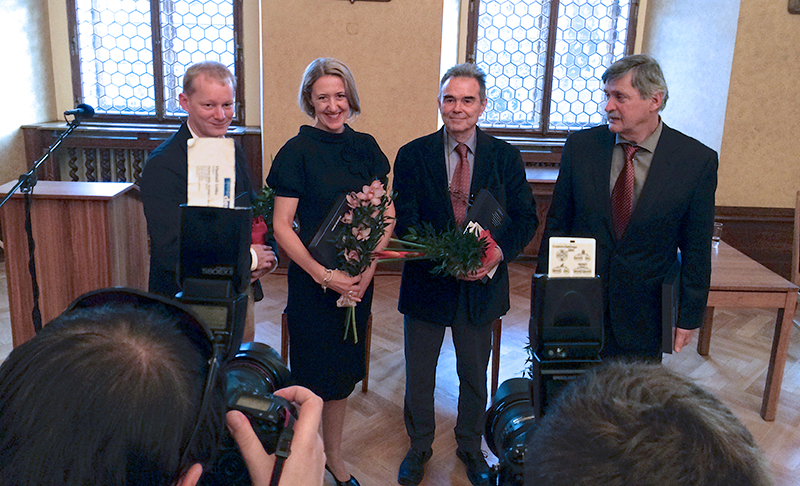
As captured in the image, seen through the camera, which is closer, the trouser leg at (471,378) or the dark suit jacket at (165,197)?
the dark suit jacket at (165,197)

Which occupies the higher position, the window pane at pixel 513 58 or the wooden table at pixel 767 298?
the window pane at pixel 513 58

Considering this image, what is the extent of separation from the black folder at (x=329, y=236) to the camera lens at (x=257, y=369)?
79 centimetres

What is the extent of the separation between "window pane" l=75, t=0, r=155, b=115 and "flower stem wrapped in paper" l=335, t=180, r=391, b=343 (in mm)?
4717

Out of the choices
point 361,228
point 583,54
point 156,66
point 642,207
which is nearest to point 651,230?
point 642,207

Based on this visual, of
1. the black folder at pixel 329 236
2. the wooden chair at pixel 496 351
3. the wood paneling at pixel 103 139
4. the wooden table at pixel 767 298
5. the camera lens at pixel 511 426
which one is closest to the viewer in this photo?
the camera lens at pixel 511 426

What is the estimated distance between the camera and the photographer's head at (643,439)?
539mm

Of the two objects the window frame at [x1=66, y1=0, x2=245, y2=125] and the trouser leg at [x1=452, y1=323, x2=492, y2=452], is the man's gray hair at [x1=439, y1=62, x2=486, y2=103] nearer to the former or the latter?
the trouser leg at [x1=452, y1=323, x2=492, y2=452]

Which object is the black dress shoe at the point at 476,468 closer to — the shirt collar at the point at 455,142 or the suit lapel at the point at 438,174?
Answer: the suit lapel at the point at 438,174

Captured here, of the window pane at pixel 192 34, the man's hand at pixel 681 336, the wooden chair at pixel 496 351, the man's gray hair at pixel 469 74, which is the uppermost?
the window pane at pixel 192 34

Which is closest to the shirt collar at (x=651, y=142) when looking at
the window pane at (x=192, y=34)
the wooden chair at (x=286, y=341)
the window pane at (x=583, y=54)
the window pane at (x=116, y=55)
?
the wooden chair at (x=286, y=341)

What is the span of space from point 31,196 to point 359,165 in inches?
61.5

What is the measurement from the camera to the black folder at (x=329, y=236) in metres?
1.98

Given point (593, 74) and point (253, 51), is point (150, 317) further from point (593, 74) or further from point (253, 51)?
point (593, 74)

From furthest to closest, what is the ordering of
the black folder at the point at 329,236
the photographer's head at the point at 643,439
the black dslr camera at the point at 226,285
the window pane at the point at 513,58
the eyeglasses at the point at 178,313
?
the window pane at the point at 513,58 < the black folder at the point at 329,236 < the black dslr camera at the point at 226,285 < the eyeglasses at the point at 178,313 < the photographer's head at the point at 643,439
